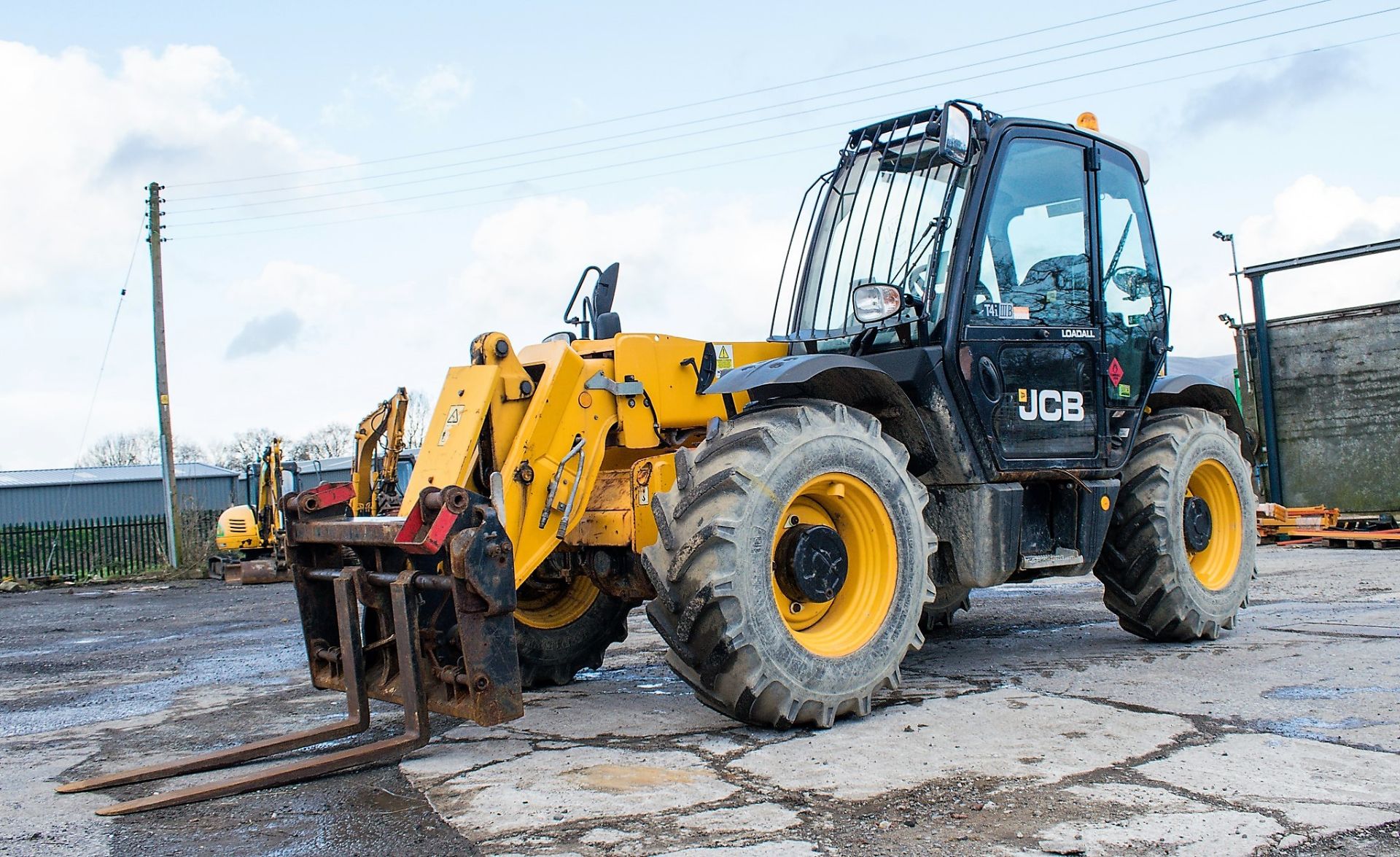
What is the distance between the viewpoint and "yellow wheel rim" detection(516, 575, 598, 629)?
20.1 feet

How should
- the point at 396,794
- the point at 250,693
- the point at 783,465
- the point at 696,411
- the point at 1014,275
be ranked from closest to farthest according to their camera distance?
1. the point at 396,794
2. the point at 783,465
3. the point at 696,411
4. the point at 1014,275
5. the point at 250,693

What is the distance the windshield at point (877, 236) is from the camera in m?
6.04

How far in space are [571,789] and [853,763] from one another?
3.41ft

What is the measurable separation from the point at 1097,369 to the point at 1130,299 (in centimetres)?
62

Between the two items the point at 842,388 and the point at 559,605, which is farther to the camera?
the point at 559,605

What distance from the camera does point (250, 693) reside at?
6.66 m

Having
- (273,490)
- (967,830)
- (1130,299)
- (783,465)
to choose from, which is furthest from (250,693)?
(273,490)

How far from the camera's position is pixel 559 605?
6.22 m

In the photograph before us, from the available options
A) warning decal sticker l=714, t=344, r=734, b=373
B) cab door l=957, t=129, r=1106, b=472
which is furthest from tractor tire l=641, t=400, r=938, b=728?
cab door l=957, t=129, r=1106, b=472

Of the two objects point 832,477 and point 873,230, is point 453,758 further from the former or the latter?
point 873,230

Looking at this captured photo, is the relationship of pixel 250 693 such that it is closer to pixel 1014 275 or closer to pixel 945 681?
pixel 945 681

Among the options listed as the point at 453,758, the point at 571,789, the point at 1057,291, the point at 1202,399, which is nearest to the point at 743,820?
the point at 571,789

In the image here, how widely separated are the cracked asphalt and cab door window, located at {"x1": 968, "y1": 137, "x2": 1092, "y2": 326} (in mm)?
1904

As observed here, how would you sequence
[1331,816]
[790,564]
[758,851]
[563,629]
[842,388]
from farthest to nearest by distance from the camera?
[563,629] → [842,388] → [790,564] → [1331,816] → [758,851]
